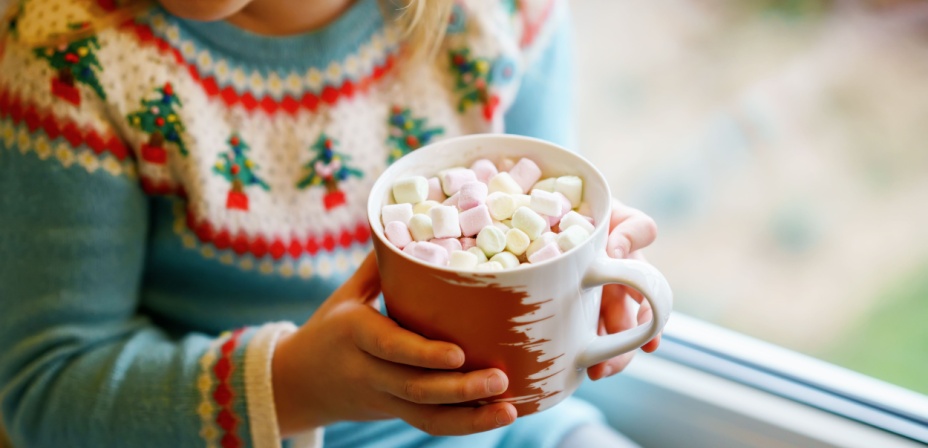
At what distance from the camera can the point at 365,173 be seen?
2.40 feet

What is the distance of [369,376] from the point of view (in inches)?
21.7

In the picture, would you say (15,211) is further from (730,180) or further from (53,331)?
(730,180)

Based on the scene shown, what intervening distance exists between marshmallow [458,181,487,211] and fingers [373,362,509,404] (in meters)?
0.10

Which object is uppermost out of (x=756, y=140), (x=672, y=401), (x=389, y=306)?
(x=389, y=306)

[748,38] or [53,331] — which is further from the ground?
[748,38]

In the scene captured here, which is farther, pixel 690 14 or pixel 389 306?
pixel 690 14

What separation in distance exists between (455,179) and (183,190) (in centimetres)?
29

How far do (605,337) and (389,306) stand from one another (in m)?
0.14

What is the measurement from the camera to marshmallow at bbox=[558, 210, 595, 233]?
469 mm

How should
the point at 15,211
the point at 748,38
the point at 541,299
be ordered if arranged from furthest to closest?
the point at 748,38
the point at 15,211
the point at 541,299

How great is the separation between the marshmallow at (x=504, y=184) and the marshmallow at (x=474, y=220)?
0.10 ft

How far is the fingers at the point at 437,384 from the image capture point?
0.47 meters

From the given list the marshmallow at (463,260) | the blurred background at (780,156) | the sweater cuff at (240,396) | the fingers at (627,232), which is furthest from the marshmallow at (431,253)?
the blurred background at (780,156)

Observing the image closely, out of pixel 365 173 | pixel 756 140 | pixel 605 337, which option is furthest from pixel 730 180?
pixel 605 337
